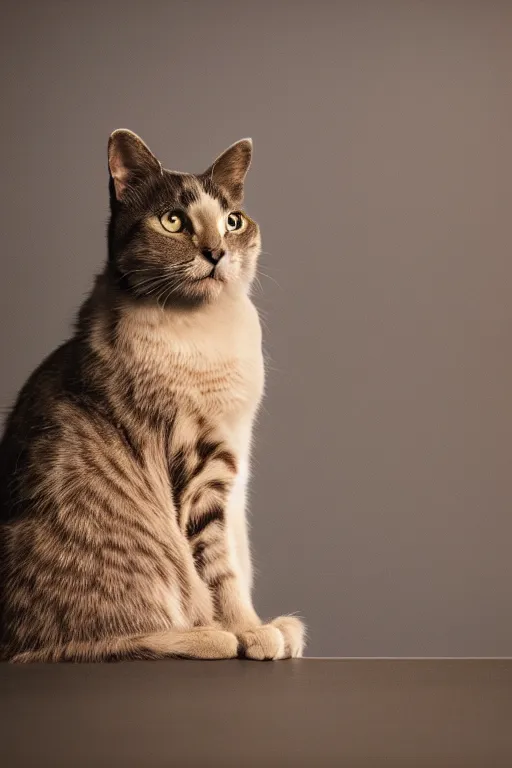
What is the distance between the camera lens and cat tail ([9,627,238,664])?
1073 millimetres

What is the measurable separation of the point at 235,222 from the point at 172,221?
104mm

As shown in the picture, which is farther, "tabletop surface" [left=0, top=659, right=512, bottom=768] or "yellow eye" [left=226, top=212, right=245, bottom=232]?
"yellow eye" [left=226, top=212, right=245, bottom=232]

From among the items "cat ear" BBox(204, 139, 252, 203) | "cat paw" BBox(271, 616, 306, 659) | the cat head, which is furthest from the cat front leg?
"cat ear" BBox(204, 139, 252, 203)

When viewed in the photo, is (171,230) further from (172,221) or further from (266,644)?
(266,644)

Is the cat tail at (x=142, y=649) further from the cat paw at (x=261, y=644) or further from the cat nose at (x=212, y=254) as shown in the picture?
the cat nose at (x=212, y=254)

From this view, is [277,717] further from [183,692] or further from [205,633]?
[205,633]

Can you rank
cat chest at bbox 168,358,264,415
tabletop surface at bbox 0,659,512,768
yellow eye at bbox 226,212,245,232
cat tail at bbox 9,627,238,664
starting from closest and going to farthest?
tabletop surface at bbox 0,659,512,768
cat tail at bbox 9,627,238,664
cat chest at bbox 168,358,264,415
yellow eye at bbox 226,212,245,232

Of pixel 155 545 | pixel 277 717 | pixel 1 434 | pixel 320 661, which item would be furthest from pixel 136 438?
pixel 277 717

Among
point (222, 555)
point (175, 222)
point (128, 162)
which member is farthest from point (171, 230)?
point (222, 555)

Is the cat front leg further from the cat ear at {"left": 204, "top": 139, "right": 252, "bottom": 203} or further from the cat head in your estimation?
the cat ear at {"left": 204, "top": 139, "right": 252, "bottom": 203}

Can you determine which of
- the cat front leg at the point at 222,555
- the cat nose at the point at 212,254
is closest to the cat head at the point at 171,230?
the cat nose at the point at 212,254

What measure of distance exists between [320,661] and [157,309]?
510mm

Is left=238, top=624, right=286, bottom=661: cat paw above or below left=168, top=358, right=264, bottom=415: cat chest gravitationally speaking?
below

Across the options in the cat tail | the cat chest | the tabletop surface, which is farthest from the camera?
the cat chest
